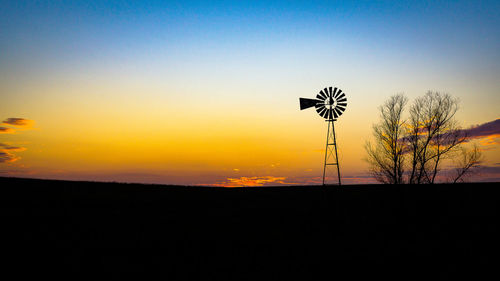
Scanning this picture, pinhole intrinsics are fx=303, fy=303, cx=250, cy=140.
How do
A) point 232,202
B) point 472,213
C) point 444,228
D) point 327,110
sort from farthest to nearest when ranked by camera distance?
point 327,110, point 232,202, point 472,213, point 444,228

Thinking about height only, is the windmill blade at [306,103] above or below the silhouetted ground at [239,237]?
above

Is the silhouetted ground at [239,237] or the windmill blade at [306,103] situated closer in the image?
the silhouetted ground at [239,237]

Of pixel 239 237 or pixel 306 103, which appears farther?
pixel 306 103

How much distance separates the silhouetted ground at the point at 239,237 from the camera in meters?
5.68

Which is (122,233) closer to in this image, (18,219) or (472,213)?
(18,219)

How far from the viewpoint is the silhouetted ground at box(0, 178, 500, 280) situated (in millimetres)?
5684

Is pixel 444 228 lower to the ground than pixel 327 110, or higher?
lower

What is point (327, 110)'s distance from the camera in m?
18.7

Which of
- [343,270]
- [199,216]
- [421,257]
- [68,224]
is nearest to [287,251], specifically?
[343,270]

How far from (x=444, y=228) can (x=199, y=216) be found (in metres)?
7.25

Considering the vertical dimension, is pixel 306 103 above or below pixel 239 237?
above

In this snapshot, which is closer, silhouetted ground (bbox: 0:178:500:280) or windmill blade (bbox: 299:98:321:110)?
silhouetted ground (bbox: 0:178:500:280)

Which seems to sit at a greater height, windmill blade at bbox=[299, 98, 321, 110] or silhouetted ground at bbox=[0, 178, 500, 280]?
windmill blade at bbox=[299, 98, 321, 110]

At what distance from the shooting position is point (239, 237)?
301 inches
